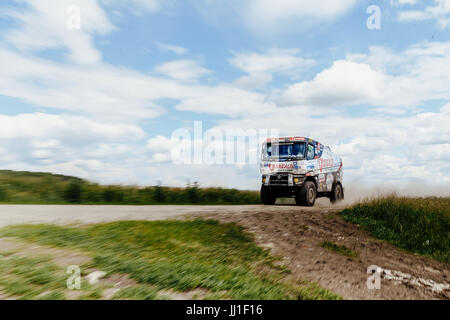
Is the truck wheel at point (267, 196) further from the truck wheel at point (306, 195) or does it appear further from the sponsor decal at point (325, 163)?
the sponsor decal at point (325, 163)

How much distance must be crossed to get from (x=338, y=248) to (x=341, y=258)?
28.1 inches

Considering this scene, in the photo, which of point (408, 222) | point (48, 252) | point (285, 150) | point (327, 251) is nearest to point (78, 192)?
point (285, 150)

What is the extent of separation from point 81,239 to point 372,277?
5810 mm

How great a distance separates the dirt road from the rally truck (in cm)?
341

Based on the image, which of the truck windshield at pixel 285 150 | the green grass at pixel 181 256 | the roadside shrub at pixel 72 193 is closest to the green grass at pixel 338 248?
the green grass at pixel 181 256

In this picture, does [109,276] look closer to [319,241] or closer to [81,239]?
[81,239]

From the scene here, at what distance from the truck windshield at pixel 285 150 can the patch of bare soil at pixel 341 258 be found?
4.72 m

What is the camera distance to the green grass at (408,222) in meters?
9.98

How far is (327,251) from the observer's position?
823 centimetres

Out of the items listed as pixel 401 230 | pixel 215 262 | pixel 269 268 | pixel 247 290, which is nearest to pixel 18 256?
pixel 215 262

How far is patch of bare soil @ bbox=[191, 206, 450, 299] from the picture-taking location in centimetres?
657

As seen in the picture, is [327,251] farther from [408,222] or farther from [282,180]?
[282,180]

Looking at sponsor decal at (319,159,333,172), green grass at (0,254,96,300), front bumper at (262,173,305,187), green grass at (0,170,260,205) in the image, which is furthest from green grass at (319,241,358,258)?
green grass at (0,170,260,205)

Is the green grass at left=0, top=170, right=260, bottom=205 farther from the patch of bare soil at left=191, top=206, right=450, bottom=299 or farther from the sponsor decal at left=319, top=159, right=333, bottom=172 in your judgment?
the patch of bare soil at left=191, top=206, right=450, bottom=299
